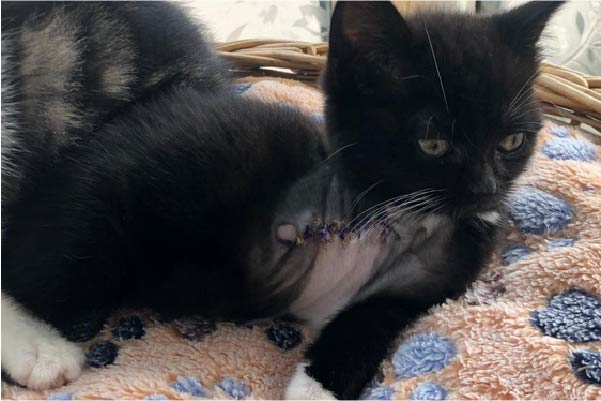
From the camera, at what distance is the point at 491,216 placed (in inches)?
40.1

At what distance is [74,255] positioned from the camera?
0.95 metres

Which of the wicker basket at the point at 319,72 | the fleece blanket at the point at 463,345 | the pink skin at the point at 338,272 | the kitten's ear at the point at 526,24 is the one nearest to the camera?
the fleece blanket at the point at 463,345

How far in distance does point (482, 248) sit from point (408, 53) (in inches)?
13.3

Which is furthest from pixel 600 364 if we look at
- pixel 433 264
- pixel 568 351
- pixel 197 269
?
pixel 197 269

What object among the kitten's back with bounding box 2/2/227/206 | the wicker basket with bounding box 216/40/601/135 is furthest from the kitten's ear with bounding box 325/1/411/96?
the wicker basket with bounding box 216/40/601/135

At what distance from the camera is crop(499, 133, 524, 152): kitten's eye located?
0.95 metres

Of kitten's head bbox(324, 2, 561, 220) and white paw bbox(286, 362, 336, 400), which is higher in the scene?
kitten's head bbox(324, 2, 561, 220)

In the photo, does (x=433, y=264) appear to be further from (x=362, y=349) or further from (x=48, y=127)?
(x=48, y=127)

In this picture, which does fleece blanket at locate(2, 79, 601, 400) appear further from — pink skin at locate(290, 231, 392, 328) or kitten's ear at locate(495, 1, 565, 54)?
kitten's ear at locate(495, 1, 565, 54)

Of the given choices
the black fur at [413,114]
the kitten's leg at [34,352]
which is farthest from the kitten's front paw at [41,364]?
the black fur at [413,114]

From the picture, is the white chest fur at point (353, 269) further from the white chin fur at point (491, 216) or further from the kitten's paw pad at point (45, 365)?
the kitten's paw pad at point (45, 365)

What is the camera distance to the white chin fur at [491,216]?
100 cm

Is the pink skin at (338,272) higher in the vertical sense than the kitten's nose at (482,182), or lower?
lower

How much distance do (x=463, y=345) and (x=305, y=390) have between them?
0.74 ft
